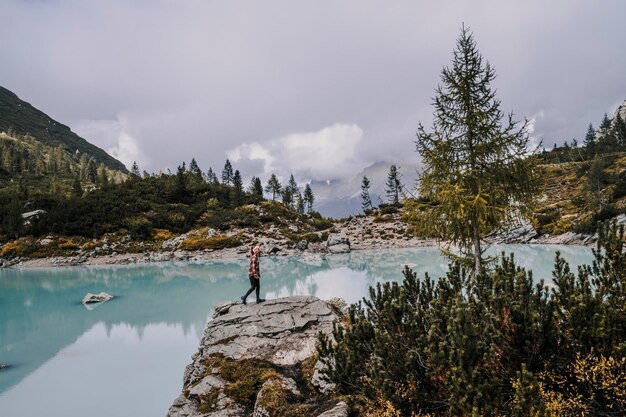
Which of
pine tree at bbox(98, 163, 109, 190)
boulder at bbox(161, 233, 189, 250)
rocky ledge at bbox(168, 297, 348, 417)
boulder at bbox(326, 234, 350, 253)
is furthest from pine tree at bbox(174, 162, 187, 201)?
rocky ledge at bbox(168, 297, 348, 417)

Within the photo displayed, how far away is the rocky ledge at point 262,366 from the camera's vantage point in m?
7.62

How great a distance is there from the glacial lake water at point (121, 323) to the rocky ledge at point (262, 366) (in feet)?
9.59

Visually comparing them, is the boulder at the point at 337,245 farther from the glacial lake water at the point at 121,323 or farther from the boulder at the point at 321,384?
the boulder at the point at 321,384

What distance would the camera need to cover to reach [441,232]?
13.9 m

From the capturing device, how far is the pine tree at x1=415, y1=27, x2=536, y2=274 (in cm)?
1310

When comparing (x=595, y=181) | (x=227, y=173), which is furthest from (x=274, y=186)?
(x=595, y=181)

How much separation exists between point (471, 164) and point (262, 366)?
1079cm

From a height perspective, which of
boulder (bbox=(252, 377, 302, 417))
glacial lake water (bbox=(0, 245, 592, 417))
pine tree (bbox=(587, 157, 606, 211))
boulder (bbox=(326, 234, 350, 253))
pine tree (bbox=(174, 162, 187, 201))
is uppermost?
pine tree (bbox=(174, 162, 187, 201))

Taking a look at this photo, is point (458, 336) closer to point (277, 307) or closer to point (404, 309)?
point (404, 309)

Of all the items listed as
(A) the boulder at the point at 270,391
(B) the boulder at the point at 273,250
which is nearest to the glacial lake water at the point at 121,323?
(A) the boulder at the point at 270,391

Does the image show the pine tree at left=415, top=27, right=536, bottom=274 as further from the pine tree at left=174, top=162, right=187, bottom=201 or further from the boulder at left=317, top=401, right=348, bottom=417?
the pine tree at left=174, top=162, right=187, bottom=201

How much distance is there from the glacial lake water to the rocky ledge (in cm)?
292

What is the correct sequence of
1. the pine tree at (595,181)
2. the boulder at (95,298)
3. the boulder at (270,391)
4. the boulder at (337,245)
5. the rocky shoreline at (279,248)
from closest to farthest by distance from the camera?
the boulder at (270,391) < the boulder at (95,298) < the rocky shoreline at (279,248) < the boulder at (337,245) < the pine tree at (595,181)

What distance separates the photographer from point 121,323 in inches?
851
